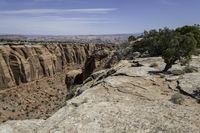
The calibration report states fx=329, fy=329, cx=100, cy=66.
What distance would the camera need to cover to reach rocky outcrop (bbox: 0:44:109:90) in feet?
289

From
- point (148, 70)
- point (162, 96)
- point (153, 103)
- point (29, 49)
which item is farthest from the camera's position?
point (29, 49)

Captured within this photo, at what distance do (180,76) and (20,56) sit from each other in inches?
3151

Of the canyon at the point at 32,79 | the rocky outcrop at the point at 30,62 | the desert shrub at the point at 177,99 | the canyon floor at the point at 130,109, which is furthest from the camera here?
the rocky outcrop at the point at 30,62

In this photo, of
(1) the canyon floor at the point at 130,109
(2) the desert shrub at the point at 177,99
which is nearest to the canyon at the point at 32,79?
(1) the canyon floor at the point at 130,109

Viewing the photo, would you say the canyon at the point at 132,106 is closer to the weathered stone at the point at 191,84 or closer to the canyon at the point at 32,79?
the weathered stone at the point at 191,84

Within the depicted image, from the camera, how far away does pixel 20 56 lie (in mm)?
95500

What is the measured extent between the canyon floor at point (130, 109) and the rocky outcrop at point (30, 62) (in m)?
67.8

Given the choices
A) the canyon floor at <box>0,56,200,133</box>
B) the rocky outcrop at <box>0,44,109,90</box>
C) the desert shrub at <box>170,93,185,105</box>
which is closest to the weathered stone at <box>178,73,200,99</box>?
the canyon floor at <box>0,56,200,133</box>

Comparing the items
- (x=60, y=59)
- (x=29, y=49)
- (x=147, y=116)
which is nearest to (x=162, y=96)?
(x=147, y=116)

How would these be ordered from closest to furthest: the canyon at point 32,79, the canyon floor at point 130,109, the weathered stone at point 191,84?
the canyon floor at point 130,109 → the weathered stone at point 191,84 → the canyon at point 32,79

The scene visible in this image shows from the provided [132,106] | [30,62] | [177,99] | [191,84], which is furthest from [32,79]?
[132,106]

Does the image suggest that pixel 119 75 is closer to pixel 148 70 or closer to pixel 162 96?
pixel 148 70

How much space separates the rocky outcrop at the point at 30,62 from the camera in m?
A: 87.9

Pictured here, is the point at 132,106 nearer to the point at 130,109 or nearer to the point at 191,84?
the point at 130,109
